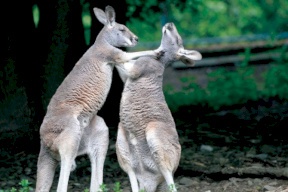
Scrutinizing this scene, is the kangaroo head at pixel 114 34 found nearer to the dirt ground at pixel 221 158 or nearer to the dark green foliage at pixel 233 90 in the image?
the dirt ground at pixel 221 158

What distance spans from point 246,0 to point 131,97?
1504 cm

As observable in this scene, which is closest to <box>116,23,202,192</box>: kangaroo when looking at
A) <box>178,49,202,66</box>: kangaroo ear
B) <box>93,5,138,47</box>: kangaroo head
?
<box>178,49,202,66</box>: kangaroo ear

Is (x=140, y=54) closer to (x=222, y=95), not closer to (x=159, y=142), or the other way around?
(x=159, y=142)

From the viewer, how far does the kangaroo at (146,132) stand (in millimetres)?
6395

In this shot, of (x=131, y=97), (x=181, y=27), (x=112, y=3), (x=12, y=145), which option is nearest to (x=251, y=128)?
(x=112, y=3)

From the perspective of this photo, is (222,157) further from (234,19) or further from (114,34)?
(234,19)

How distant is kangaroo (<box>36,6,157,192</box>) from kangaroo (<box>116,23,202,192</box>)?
0.23m

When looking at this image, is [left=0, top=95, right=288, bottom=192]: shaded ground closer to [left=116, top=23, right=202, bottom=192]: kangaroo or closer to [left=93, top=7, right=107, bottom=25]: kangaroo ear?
[left=116, top=23, right=202, bottom=192]: kangaroo

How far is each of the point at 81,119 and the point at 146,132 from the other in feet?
2.21

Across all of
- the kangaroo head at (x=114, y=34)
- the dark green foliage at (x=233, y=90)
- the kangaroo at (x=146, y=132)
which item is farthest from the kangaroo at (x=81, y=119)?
the dark green foliage at (x=233, y=90)

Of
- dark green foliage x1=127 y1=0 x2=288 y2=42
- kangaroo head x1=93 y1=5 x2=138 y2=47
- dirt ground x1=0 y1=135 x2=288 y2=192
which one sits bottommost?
dirt ground x1=0 y1=135 x2=288 y2=192

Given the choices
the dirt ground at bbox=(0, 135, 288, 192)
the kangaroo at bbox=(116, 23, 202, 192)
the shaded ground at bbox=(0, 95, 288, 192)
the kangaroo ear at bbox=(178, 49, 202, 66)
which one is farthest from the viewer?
the shaded ground at bbox=(0, 95, 288, 192)

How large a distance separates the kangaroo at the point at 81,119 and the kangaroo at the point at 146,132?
23cm

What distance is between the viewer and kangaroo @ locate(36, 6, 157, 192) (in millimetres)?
6508
